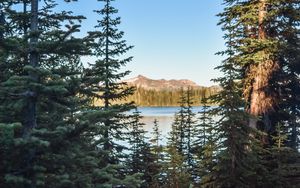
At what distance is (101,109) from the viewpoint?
7.80 metres

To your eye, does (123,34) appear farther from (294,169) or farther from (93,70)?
(93,70)

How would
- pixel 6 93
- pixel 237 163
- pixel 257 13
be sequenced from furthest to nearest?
pixel 257 13, pixel 237 163, pixel 6 93

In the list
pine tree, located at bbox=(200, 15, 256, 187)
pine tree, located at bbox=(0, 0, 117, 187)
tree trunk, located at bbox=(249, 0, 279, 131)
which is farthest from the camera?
tree trunk, located at bbox=(249, 0, 279, 131)

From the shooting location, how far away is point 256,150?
12.4 m

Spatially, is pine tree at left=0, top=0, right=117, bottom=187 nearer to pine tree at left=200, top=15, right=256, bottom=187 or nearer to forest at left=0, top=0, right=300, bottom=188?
forest at left=0, top=0, right=300, bottom=188

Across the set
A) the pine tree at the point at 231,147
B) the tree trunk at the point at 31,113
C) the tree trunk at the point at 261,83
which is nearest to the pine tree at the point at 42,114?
the tree trunk at the point at 31,113

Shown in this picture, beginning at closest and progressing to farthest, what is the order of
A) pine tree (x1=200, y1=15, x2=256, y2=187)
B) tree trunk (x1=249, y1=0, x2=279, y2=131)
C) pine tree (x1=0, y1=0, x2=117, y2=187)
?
pine tree (x1=0, y1=0, x2=117, y2=187)
pine tree (x1=200, y1=15, x2=256, y2=187)
tree trunk (x1=249, y1=0, x2=279, y2=131)

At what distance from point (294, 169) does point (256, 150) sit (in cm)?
249

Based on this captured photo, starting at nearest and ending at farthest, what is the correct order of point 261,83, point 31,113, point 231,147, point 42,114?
point 31,113, point 42,114, point 231,147, point 261,83

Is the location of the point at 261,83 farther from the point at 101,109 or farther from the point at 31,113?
the point at 31,113

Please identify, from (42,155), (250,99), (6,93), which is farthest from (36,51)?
(250,99)

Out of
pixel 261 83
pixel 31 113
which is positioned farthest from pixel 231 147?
pixel 261 83

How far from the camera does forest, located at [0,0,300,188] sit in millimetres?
6693

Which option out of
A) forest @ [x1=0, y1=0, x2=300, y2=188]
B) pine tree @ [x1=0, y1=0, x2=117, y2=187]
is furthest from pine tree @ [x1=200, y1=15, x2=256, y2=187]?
pine tree @ [x1=0, y1=0, x2=117, y2=187]
